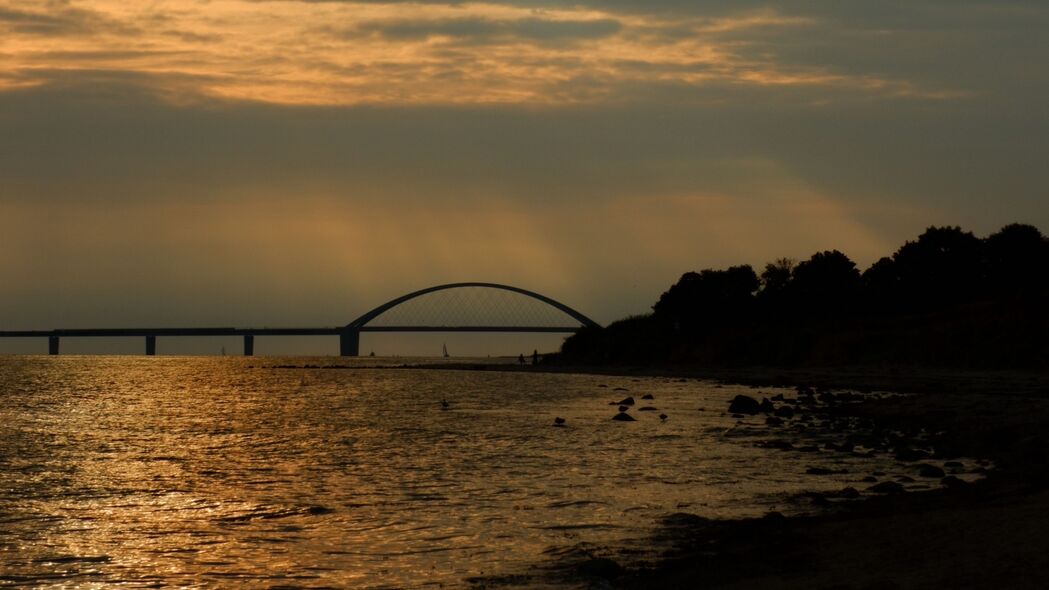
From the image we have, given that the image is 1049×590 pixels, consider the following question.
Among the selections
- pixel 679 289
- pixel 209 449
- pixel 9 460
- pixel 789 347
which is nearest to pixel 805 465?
pixel 209 449

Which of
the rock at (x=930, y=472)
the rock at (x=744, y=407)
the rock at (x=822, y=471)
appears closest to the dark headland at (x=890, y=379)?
the rock at (x=930, y=472)

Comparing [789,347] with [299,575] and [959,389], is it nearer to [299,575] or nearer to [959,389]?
[959,389]

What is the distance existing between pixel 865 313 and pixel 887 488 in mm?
121314

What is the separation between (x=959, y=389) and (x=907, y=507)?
44137mm

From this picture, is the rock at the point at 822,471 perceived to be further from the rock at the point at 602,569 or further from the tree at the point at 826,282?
the tree at the point at 826,282

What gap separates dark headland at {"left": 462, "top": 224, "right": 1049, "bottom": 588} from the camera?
1886cm

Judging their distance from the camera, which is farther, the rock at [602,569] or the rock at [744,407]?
the rock at [744,407]

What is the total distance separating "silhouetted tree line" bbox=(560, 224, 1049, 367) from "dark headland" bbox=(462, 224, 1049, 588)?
9.9 inches

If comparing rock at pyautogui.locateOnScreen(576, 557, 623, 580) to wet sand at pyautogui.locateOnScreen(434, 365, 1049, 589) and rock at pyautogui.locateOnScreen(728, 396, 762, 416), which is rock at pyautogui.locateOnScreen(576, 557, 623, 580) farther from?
rock at pyautogui.locateOnScreen(728, 396, 762, 416)

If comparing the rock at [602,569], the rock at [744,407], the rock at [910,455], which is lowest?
the rock at [602,569]

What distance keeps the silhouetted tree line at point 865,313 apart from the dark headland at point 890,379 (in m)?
0.25

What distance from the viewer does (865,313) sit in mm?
145125

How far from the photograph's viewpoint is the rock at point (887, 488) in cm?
2777

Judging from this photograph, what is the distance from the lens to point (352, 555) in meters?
22.7
